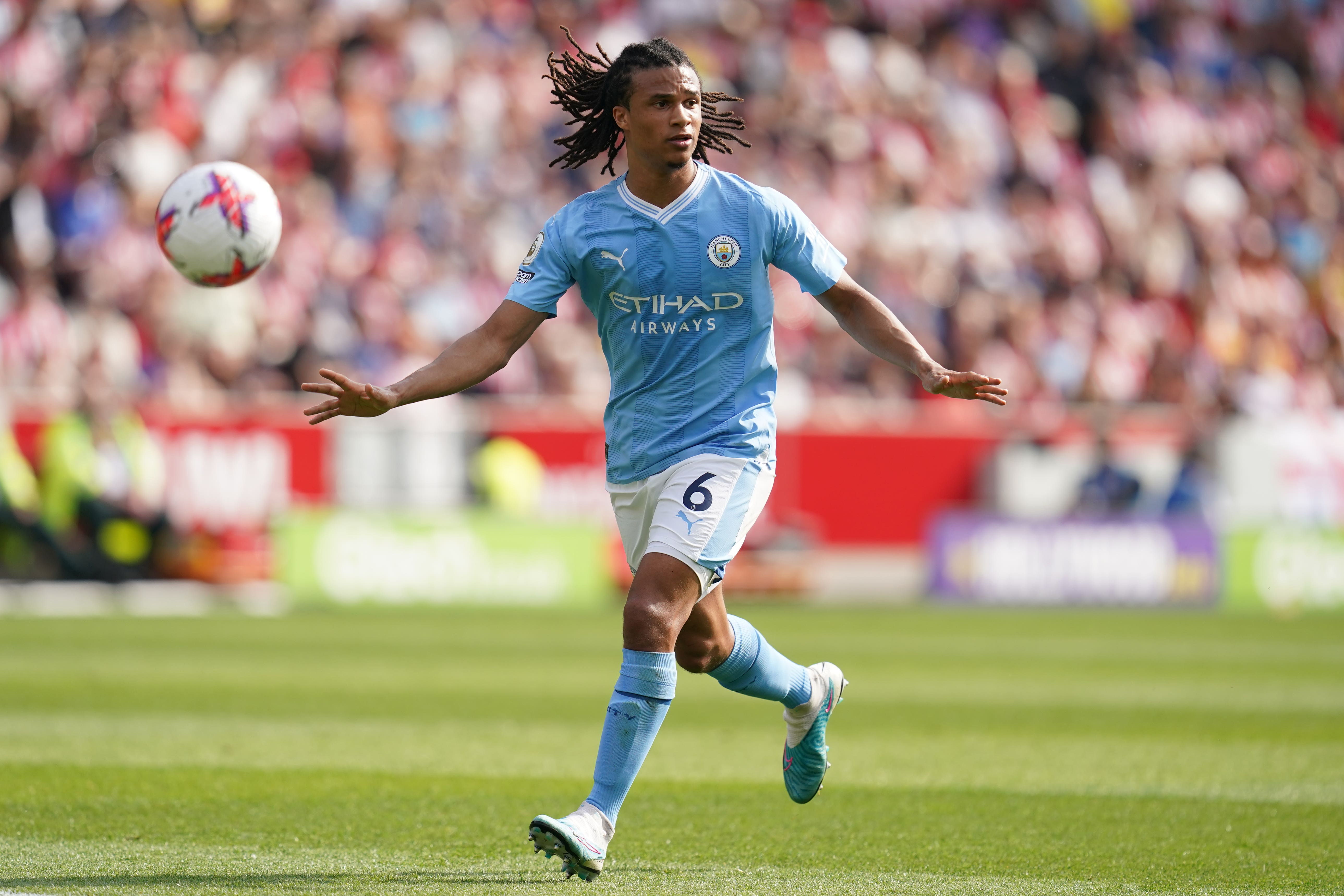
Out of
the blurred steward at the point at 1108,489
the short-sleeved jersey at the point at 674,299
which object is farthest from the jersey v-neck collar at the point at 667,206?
the blurred steward at the point at 1108,489

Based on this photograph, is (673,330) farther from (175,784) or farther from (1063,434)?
(1063,434)

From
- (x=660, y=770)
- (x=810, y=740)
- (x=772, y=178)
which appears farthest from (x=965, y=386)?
(x=772, y=178)

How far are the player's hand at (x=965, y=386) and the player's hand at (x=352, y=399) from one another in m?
1.67

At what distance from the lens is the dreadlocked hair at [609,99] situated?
5781 mm

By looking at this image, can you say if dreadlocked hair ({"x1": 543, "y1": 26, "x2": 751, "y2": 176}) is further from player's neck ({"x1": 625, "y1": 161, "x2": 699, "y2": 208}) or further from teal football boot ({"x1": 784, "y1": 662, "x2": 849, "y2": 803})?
teal football boot ({"x1": 784, "y1": 662, "x2": 849, "y2": 803})

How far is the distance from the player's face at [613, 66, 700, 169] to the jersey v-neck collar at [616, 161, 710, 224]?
4.3 inches

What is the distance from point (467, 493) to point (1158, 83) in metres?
13.3

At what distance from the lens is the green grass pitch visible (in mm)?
5488

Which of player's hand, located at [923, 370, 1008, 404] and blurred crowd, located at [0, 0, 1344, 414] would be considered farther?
blurred crowd, located at [0, 0, 1344, 414]

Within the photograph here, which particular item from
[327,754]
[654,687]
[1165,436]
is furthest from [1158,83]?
[654,687]

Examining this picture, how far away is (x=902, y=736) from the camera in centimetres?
913

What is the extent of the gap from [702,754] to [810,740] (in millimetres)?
2301

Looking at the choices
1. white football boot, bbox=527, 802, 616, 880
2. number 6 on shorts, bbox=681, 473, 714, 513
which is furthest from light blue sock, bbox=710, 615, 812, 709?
white football boot, bbox=527, 802, 616, 880

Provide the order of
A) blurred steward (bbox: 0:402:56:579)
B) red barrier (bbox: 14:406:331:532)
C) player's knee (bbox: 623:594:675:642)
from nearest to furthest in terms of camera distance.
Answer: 1. player's knee (bbox: 623:594:675:642)
2. blurred steward (bbox: 0:402:56:579)
3. red barrier (bbox: 14:406:331:532)
